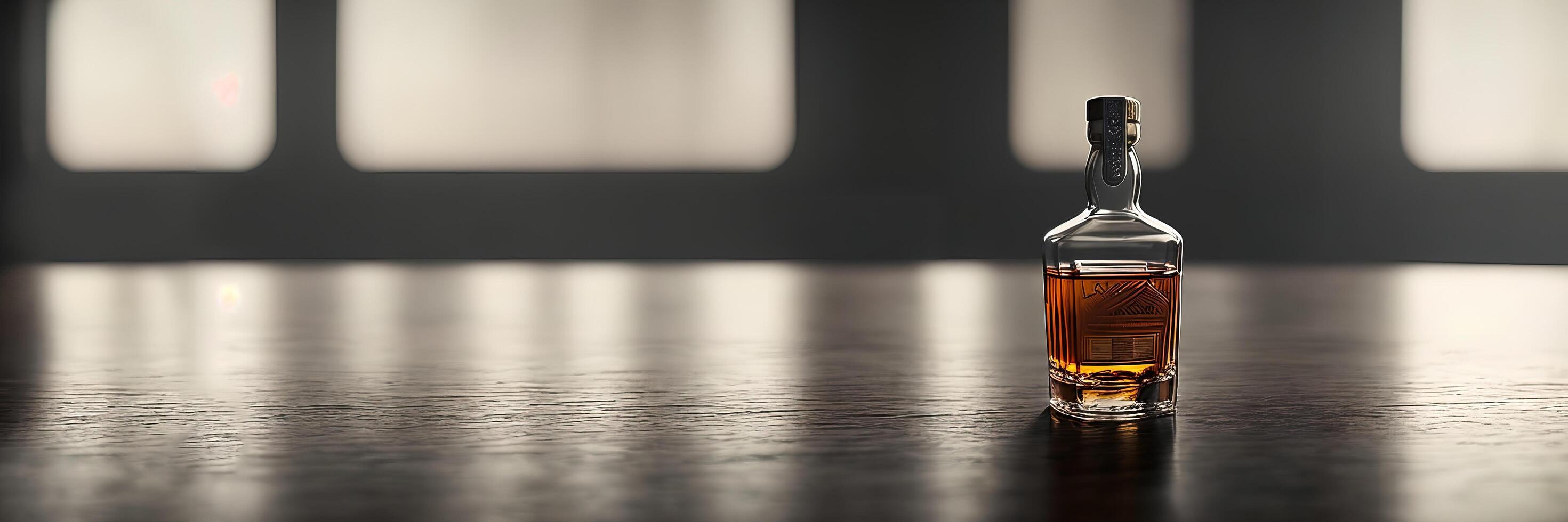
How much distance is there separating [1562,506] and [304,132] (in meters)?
5.61

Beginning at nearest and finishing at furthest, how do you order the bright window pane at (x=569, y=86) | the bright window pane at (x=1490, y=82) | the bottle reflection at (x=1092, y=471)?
the bottle reflection at (x=1092, y=471), the bright window pane at (x=1490, y=82), the bright window pane at (x=569, y=86)

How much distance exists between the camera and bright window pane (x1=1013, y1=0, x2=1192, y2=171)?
5.69m

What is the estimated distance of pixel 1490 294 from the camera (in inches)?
101

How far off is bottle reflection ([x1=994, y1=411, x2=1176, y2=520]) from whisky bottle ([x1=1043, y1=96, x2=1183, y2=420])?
0.02 metres

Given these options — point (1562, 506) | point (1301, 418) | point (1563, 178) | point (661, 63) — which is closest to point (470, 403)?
point (1301, 418)

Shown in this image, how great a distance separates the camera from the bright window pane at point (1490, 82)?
5.59 meters

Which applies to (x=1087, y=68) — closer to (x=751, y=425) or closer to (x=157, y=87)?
(x=157, y=87)

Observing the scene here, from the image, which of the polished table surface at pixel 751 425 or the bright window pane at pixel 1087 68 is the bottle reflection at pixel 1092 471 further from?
the bright window pane at pixel 1087 68

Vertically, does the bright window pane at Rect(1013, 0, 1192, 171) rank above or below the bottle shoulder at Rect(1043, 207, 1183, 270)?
above

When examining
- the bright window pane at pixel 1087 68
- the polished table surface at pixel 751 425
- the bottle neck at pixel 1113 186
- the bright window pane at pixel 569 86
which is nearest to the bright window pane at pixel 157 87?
the bright window pane at pixel 569 86

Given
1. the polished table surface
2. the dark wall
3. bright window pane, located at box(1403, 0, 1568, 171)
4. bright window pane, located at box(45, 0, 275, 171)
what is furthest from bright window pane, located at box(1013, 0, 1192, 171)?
the polished table surface

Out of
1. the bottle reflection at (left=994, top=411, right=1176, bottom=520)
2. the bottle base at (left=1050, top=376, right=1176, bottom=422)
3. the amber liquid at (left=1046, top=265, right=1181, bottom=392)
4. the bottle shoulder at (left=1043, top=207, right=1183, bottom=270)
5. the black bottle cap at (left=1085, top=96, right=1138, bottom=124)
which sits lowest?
the bottle reflection at (left=994, top=411, right=1176, bottom=520)

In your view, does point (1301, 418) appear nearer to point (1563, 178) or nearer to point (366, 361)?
point (366, 361)

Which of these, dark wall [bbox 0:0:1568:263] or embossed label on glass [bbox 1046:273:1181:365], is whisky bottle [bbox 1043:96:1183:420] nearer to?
embossed label on glass [bbox 1046:273:1181:365]
